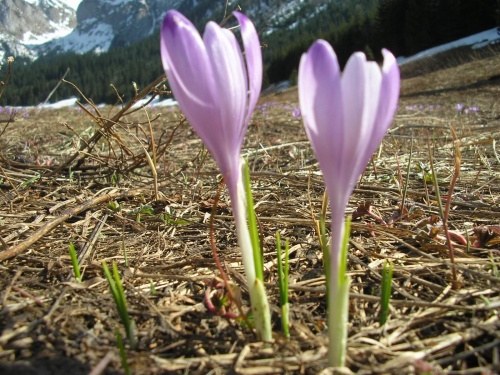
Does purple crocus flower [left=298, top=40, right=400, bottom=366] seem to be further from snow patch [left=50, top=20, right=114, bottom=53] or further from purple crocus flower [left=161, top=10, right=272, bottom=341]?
snow patch [left=50, top=20, right=114, bottom=53]

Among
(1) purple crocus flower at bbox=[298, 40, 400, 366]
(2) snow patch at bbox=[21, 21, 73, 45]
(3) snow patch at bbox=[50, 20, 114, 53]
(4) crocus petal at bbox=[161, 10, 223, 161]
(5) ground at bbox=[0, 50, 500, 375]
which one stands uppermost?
(2) snow patch at bbox=[21, 21, 73, 45]

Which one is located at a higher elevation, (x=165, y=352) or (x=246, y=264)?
(x=246, y=264)

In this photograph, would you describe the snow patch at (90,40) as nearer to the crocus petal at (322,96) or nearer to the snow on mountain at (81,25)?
the snow on mountain at (81,25)

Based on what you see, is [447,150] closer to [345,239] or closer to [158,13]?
[345,239]

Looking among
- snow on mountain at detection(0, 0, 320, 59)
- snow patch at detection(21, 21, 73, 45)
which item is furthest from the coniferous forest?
snow patch at detection(21, 21, 73, 45)

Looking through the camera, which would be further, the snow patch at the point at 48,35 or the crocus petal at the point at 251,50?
the snow patch at the point at 48,35

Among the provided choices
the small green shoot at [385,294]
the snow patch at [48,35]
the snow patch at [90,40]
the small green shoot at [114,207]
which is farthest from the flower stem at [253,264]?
the snow patch at [48,35]

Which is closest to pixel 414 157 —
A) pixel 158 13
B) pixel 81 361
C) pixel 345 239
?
pixel 345 239
